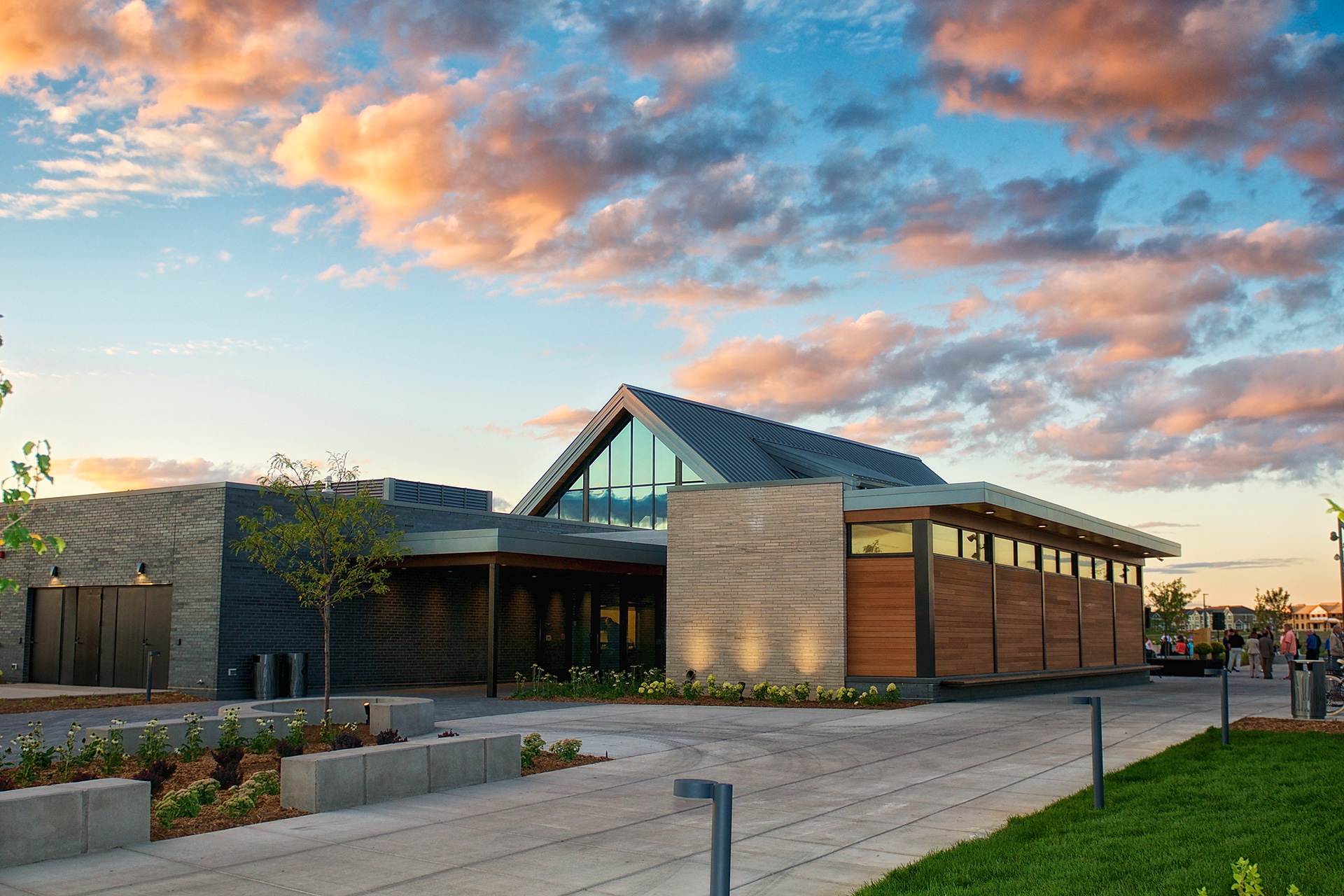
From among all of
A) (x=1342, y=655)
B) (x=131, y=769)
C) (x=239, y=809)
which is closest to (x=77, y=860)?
(x=239, y=809)

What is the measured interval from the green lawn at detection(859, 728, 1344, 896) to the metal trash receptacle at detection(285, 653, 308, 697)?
18360 millimetres

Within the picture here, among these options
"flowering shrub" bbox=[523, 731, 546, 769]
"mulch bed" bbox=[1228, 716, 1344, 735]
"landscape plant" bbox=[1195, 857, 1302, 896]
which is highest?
"landscape plant" bbox=[1195, 857, 1302, 896]

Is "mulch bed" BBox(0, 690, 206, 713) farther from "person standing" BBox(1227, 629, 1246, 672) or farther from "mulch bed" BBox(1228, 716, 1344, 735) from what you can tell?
"person standing" BBox(1227, 629, 1246, 672)

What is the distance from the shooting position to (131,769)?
36.5 ft

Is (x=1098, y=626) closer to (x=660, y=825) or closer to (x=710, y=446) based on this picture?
(x=710, y=446)

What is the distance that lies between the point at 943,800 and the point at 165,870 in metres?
6.35

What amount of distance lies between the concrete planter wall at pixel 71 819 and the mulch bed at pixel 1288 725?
13163 mm

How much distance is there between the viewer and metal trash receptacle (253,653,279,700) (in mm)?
23734

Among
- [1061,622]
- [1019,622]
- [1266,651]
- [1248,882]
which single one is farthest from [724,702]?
→ [1266,651]

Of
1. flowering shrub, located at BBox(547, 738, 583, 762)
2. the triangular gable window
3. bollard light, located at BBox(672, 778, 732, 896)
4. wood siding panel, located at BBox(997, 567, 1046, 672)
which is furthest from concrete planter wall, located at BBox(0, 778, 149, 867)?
the triangular gable window

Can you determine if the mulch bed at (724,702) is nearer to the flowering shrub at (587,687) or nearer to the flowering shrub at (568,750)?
the flowering shrub at (587,687)

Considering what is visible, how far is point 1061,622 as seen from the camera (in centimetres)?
2831

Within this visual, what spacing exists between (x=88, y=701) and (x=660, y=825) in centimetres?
1722

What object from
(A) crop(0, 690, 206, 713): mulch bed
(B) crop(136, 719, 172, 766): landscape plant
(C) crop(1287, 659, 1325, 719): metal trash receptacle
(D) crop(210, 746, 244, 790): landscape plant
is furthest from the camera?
(A) crop(0, 690, 206, 713): mulch bed
